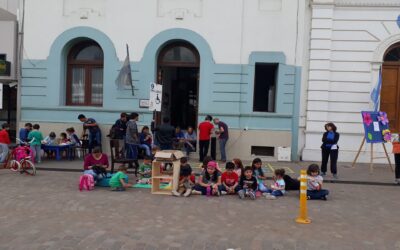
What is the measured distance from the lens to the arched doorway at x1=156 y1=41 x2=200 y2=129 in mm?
16234

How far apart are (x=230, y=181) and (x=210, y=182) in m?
0.55

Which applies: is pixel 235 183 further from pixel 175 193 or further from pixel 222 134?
pixel 222 134

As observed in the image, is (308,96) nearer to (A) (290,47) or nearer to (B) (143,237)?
(A) (290,47)

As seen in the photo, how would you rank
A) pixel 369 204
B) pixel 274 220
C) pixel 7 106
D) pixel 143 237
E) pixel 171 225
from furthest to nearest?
pixel 7 106
pixel 369 204
pixel 274 220
pixel 171 225
pixel 143 237

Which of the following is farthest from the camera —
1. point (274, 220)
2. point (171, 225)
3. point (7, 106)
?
point (7, 106)

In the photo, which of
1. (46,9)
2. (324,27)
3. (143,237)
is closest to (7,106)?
(46,9)

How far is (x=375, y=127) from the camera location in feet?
44.1

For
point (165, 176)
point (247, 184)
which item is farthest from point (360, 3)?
point (165, 176)

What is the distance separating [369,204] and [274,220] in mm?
2875

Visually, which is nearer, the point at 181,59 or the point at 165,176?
the point at 165,176

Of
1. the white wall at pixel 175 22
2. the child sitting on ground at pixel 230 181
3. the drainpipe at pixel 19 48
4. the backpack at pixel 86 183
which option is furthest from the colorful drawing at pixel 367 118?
the drainpipe at pixel 19 48

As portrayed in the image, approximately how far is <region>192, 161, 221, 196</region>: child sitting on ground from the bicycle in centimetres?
503

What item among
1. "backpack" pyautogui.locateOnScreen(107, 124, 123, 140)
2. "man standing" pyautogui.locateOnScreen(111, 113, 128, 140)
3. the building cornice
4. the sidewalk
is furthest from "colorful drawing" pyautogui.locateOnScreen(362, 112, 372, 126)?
"backpack" pyautogui.locateOnScreen(107, 124, 123, 140)

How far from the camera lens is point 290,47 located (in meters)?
15.3
